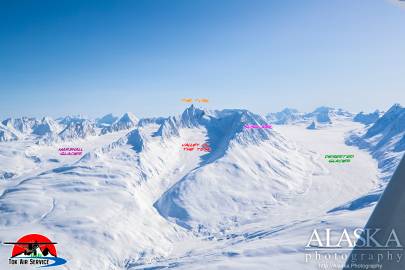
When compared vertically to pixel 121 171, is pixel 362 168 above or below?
below

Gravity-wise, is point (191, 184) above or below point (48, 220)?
above

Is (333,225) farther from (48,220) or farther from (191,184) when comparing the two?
(191,184)

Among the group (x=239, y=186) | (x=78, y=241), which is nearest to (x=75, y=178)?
(x=78, y=241)

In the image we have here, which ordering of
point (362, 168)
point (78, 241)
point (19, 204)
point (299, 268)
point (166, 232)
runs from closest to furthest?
point (299, 268)
point (78, 241)
point (19, 204)
point (166, 232)
point (362, 168)

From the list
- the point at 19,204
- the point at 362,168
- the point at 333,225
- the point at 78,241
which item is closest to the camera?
the point at 333,225

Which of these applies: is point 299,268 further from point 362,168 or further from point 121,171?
point 362,168

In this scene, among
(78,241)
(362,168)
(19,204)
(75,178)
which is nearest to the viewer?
(78,241)

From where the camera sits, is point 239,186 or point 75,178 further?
point 239,186

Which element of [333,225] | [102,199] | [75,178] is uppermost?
[75,178]

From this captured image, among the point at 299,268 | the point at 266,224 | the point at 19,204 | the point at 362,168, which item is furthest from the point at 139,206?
the point at 362,168
